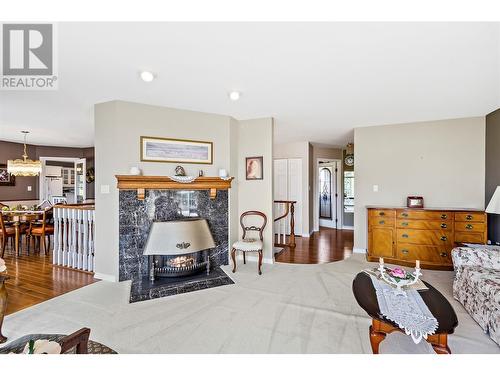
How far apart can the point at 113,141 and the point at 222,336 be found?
9.09 ft

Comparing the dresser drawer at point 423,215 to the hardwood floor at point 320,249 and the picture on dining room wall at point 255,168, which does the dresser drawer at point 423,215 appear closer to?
the hardwood floor at point 320,249

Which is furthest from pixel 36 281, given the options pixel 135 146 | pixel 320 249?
pixel 320 249

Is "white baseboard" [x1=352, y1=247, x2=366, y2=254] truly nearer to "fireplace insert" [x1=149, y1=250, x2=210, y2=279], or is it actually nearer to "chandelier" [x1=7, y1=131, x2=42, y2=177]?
"fireplace insert" [x1=149, y1=250, x2=210, y2=279]

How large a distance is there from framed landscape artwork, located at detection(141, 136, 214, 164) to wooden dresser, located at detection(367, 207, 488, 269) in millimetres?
2909

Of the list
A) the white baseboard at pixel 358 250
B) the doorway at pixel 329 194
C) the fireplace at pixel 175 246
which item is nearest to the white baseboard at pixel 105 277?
the fireplace at pixel 175 246

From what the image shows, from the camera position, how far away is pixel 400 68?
2301 millimetres

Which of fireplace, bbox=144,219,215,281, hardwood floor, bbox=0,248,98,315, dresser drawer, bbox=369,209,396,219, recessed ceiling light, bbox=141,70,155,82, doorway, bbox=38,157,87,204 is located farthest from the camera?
doorway, bbox=38,157,87,204

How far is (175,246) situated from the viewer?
3.18 metres

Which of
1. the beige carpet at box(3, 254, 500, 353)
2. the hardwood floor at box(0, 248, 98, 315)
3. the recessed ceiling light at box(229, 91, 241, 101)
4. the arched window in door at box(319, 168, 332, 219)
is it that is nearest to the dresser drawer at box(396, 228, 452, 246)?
the beige carpet at box(3, 254, 500, 353)

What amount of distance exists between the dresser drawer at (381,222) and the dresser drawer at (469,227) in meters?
0.85

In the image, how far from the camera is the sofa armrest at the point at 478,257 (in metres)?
2.56

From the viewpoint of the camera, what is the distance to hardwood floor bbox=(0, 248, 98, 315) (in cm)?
275
